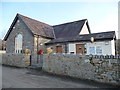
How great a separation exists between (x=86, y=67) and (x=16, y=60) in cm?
916

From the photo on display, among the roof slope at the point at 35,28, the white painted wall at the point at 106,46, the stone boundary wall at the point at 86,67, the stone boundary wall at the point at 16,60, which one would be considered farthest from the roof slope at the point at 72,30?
the stone boundary wall at the point at 86,67

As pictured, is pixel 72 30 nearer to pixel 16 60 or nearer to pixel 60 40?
pixel 60 40

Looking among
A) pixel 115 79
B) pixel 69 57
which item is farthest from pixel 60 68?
pixel 115 79

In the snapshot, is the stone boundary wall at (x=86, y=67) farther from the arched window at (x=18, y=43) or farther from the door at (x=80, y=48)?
the arched window at (x=18, y=43)

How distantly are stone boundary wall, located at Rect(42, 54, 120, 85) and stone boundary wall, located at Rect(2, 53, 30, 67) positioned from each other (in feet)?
11.7

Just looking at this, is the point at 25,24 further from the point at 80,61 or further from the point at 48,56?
the point at 80,61

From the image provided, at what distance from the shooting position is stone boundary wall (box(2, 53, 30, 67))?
1126cm

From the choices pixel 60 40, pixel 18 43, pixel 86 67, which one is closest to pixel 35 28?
pixel 18 43

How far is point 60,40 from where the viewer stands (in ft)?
50.5

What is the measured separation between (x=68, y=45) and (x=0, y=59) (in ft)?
34.7

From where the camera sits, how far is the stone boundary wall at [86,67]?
5672 mm

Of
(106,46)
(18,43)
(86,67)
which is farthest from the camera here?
(18,43)

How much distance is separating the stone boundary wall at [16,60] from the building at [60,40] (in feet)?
10.6

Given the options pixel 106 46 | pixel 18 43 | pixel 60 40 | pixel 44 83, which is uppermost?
pixel 60 40
